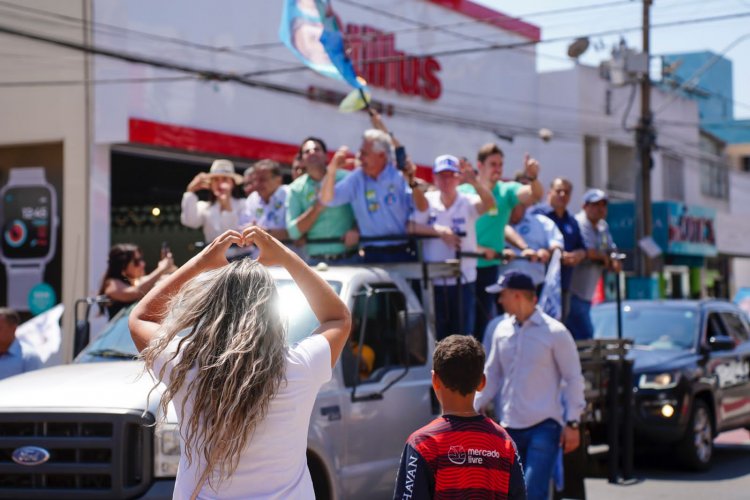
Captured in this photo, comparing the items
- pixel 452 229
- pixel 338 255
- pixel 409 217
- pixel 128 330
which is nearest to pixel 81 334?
pixel 128 330

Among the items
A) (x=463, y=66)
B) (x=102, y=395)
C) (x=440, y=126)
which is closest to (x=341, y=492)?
(x=102, y=395)

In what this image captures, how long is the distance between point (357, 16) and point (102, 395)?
19061mm

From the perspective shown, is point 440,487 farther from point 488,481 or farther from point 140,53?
point 140,53

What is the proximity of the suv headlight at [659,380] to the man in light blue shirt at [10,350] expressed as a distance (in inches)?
253

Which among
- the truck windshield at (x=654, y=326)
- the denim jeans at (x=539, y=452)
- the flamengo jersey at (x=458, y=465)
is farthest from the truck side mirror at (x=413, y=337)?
the truck windshield at (x=654, y=326)

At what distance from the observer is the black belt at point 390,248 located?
842 cm

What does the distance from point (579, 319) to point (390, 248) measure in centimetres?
254

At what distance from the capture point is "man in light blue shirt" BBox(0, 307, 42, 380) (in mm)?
8594

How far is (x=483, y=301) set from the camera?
8953 mm

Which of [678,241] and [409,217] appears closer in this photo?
[409,217]

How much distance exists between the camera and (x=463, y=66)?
94.1 ft

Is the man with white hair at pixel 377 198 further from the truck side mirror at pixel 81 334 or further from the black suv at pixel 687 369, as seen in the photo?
the black suv at pixel 687 369

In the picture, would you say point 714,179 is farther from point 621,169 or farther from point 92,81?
point 92,81

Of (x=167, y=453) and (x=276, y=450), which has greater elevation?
(x=276, y=450)
